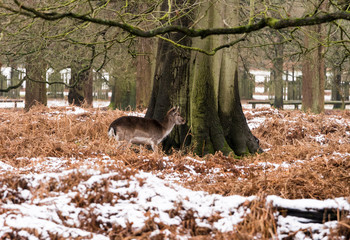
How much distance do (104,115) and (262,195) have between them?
8523 mm

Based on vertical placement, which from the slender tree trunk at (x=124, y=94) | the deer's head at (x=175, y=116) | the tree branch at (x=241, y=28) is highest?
the tree branch at (x=241, y=28)

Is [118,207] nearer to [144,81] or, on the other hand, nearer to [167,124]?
[167,124]

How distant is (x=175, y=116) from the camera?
8359 millimetres

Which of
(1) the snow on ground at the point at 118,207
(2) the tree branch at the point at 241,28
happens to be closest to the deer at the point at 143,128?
(2) the tree branch at the point at 241,28

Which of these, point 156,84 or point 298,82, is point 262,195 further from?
point 298,82

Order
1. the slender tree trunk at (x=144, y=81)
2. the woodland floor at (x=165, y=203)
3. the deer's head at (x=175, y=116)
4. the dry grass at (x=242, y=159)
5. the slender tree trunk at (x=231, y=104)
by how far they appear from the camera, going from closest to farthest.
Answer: the woodland floor at (x=165, y=203) < the dry grass at (x=242, y=159) < the deer's head at (x=175, y=116) < the slender tree trunk at (x=231, y=104) < the slender tree trunk at (x=144, y=81)

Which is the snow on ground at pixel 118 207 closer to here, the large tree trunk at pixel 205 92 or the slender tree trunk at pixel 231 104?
the large tree trunk at pixel 205 92

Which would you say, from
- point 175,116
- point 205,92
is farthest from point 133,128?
point 205,92

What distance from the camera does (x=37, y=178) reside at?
4391 mm

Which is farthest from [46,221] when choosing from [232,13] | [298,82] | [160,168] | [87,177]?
[298,82]

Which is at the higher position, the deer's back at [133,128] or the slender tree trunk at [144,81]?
the slender tree trunk at [144,81]

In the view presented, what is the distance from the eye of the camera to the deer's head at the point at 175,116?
833 centimetres

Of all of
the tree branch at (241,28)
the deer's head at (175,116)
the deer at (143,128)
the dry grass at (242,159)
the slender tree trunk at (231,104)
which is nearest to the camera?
the tree branch at (241,28)

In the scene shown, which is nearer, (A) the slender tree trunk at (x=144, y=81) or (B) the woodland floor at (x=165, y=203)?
(B) the woodland floor at (x=165, y=203)
